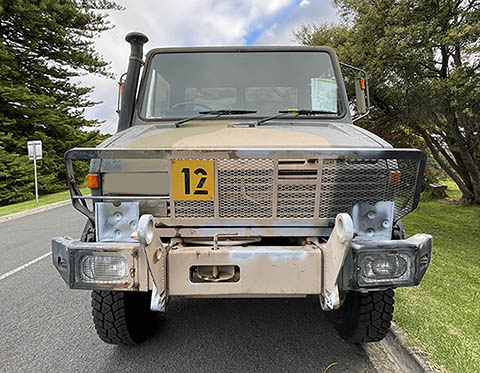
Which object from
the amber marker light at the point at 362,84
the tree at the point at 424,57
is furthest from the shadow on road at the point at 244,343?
the tree at the point at 424,57

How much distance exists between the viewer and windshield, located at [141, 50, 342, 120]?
3127 millimetres

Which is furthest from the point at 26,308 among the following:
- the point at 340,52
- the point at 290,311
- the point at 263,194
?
the point at 340,52

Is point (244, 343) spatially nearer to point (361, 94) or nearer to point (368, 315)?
point (368, 315)

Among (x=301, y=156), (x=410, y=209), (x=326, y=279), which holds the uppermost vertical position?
(x=301, y=156)

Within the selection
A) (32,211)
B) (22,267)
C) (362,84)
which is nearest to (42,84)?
(32,211)

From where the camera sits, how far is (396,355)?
265 centimetres

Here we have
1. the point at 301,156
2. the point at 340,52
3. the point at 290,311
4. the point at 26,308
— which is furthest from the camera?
the point at 340,52

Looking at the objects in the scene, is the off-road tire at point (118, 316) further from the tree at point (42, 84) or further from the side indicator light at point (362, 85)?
the tree at point (42, 84)

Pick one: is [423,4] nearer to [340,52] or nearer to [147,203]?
[340,52]

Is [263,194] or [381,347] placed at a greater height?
[263,194]

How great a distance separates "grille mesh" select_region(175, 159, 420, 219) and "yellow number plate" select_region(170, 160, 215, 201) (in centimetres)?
4

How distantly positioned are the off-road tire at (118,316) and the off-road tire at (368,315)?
169cm

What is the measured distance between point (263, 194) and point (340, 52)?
364 inches

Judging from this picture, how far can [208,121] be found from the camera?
2965mm
